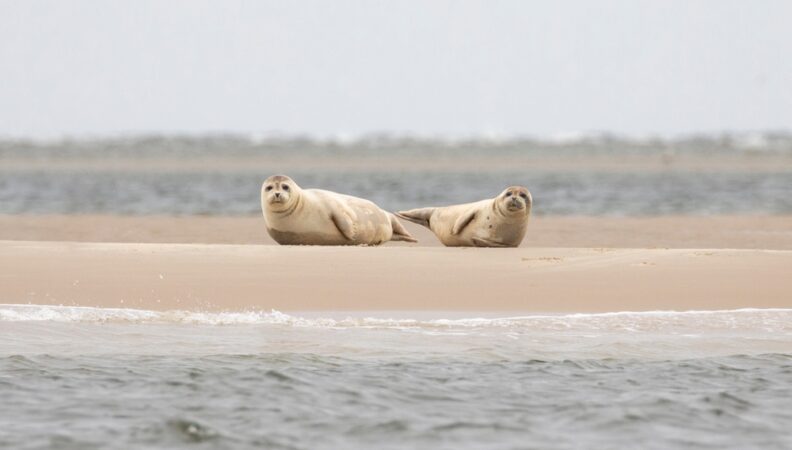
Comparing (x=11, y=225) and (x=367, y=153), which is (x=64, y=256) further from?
(x=367, y=153)

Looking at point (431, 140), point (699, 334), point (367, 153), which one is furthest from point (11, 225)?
point (431, 140)

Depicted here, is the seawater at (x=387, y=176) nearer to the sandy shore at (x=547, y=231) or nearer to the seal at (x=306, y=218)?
the sandy shore at (x=547, y=231)

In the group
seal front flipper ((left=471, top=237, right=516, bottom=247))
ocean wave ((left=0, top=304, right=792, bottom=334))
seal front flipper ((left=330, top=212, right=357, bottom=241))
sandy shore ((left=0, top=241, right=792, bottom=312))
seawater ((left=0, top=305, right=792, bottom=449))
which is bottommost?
seawater ((left=0, top=305, right=792, bottom=449))

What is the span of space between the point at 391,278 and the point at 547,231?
5.03 m

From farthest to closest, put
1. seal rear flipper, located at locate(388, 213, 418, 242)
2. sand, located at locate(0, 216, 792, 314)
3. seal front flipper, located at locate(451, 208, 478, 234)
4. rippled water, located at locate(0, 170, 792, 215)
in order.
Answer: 1. rippled water, located at locate(0, 170, 792, 215)
2. seal rear flipper, located at locate(388, 213, 418, 242)
3. seal front flipper, located at locate(451, 208, 478, 234)
4. sand, located at locate(0, 216, 792, 314)

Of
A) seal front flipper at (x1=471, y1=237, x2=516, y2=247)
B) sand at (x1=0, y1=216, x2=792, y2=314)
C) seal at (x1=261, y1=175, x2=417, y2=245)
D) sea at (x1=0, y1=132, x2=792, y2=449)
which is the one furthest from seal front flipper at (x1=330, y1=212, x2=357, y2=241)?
sea at (x1=0, y1=132, x2=792, y2=449)

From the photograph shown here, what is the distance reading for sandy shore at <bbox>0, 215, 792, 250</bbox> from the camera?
13102 mm

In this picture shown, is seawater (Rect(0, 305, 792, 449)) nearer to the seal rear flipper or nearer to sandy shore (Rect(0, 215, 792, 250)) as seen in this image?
the seal rear flipper

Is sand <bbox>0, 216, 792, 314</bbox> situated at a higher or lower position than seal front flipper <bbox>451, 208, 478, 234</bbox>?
lower

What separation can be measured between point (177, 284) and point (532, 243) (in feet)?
14.0

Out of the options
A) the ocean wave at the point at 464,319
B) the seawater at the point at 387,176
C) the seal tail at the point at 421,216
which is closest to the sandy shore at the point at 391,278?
the ocean wave at the point at 464,319

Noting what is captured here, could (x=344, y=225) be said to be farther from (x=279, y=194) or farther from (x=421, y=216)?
(x=421, y=216)

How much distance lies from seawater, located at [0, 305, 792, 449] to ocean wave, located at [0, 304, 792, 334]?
18mm

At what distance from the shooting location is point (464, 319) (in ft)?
29.0
